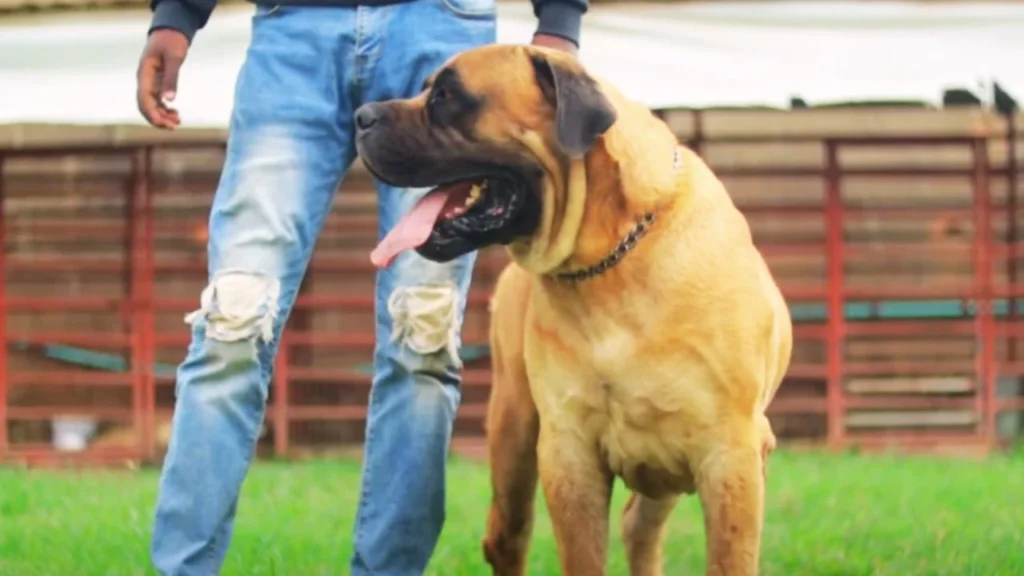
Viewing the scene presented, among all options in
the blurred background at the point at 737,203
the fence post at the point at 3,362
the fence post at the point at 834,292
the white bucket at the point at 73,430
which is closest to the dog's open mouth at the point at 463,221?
the blurred background at the point at 737,203

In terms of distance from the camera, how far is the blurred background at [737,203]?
A: 349 inches

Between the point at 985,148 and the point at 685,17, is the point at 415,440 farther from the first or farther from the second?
the point at 985,148

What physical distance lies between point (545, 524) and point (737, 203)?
16.8 feet

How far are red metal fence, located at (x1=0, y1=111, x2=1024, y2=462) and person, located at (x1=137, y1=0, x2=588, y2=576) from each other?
261 inches

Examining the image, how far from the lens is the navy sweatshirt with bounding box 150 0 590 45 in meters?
4.20

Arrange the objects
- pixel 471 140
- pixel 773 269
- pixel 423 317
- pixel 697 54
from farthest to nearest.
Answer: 1. pixel 773 269
2. pixel 697 54
3. pixel 423 317
4. pixel 471 140

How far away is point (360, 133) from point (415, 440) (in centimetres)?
85

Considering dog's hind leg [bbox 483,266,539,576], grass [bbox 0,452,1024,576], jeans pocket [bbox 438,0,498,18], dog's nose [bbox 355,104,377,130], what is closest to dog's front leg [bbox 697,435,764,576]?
dog's hind leg [bbox 483,266,539,576]

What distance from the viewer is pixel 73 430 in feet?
37.4

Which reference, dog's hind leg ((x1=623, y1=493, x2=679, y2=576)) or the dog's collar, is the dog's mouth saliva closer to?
the dog's collar

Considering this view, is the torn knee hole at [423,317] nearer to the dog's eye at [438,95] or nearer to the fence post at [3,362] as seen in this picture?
the dog's eye at [438,95]

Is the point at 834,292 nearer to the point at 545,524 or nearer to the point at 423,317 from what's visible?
the point at 545,524

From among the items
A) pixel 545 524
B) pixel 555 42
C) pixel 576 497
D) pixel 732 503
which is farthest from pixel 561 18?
pixel 545 524

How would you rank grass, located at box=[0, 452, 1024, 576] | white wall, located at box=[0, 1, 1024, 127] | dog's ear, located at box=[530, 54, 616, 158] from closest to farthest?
dog's ear, located at box=[530, 54, 616, 158], grass, located at box=[0, 452, 1024, 576], white wall, located at box=[0, 1, 1024, 127]
